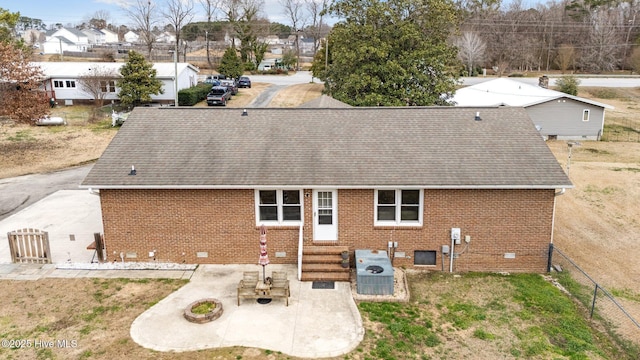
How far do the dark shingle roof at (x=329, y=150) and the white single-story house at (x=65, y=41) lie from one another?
109830 mm

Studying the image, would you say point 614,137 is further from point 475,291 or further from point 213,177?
point 213,177

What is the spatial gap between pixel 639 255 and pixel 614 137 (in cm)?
2567

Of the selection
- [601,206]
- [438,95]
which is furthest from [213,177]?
[438,95]

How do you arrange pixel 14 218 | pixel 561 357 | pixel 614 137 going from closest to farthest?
pixel 561 357 → pixel 14 218 → pixel 614 137

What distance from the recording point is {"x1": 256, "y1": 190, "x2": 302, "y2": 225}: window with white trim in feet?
50.1

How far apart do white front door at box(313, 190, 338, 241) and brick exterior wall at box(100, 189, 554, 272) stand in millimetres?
156

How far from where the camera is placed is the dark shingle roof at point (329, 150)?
14.8 m

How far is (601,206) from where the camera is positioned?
891 inches

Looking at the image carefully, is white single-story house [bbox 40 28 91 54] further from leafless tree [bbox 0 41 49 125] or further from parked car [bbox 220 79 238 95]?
leafless tree [bbox 0 41 49 125]

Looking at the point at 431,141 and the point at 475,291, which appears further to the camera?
the point at 431,141

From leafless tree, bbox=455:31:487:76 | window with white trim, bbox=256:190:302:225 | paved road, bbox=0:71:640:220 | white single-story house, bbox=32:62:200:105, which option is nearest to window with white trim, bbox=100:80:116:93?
white single-story house, bbox=32:62:200:105

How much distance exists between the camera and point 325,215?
50.4 feet

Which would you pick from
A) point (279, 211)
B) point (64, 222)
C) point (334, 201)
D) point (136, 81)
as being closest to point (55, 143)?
point (136, 81)

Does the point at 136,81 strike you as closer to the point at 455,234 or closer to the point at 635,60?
the point at 455,234
